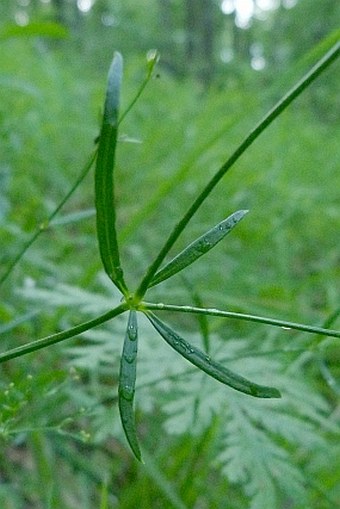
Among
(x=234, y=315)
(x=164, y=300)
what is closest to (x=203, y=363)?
(x=234, y=315)

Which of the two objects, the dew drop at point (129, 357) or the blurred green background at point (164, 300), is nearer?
the dew drop at point (129, 357)

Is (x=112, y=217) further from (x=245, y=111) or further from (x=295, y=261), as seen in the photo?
(x=295, y=261)

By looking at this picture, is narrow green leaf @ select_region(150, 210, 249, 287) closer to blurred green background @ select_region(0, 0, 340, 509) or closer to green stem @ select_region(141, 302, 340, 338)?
green stem @ select_region(141, 302, 340, 338)

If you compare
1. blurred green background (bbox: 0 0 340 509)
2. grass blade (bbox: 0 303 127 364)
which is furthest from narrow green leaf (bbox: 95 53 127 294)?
blurred green background (bbox: 0 0 340 509)

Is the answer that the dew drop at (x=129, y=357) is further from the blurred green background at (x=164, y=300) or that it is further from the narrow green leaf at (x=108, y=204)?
the blurred green background at (x=164, y=300)

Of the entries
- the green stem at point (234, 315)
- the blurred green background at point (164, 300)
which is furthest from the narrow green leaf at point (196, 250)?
the blurred green background at point (164, 300)

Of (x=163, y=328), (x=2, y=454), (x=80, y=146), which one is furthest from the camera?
(x=80, y=146)

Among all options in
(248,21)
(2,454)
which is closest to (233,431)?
(2,454)
